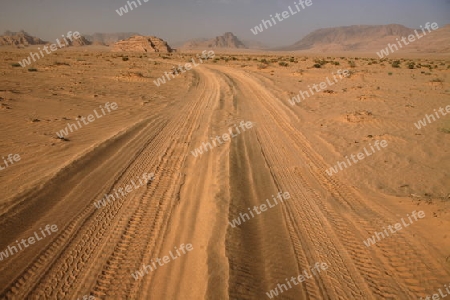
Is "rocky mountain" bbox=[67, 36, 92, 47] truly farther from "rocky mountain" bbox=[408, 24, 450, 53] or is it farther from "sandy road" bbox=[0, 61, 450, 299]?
"rocky mountain" bbox=[408, 24, 450, 53]

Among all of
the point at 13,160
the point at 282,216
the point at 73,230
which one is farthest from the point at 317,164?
the point at 13,160

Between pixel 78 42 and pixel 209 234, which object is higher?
pixel 78 42

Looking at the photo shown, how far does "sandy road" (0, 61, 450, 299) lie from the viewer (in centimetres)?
323

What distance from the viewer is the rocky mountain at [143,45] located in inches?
2719

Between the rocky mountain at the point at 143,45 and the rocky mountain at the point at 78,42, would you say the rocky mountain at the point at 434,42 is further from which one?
the rocky mountain at the point at 78,42

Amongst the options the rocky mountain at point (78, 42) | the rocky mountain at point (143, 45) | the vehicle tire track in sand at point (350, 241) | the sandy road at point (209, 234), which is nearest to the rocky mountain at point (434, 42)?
the rocky mountain at point (143, 45)

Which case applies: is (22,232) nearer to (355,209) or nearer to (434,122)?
(355,209)

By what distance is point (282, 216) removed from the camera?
4527 millimetres

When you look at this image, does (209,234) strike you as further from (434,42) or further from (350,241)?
(434,42)

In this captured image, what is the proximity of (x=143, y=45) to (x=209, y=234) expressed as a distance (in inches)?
2966

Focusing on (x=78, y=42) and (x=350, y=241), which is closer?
(x=350, y=241)

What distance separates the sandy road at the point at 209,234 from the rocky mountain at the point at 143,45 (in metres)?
69.6

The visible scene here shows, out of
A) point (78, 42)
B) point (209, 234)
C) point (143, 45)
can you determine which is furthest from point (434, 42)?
point (78, 42)

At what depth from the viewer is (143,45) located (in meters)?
69.9
